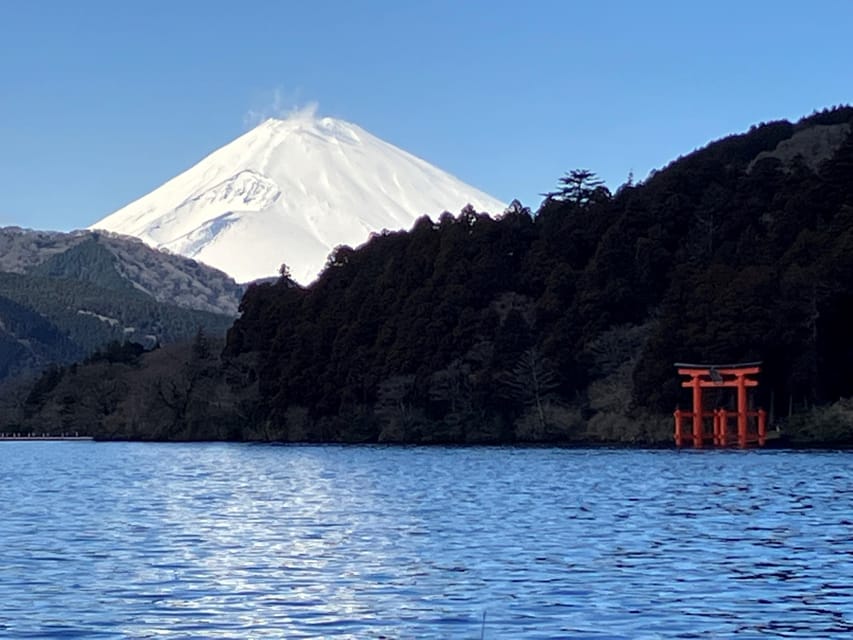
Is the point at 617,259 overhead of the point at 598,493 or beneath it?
overhead

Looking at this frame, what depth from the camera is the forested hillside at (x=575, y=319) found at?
211 ft

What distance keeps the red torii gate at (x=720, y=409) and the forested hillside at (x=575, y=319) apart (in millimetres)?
1754

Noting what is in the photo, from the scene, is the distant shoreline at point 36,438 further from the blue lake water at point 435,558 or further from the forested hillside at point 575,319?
the blue lake water at point 435,558

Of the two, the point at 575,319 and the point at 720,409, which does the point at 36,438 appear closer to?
the point at 575,319

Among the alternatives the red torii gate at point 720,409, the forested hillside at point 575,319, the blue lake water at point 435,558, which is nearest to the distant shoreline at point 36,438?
the forested hillside at point 575,319

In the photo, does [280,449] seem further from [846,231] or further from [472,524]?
[472,524]

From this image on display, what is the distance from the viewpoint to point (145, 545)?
2258 centimetres

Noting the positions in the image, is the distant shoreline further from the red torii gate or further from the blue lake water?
the blue lake water

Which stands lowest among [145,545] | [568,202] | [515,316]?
[145,545]

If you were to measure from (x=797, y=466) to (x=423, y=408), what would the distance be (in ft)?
106

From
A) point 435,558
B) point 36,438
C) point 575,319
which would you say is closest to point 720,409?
point 575,319

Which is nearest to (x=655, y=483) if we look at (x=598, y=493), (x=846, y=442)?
(x=598, y=493)

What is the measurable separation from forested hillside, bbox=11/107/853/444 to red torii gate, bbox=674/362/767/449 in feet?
5.75

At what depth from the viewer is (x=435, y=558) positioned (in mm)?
20625
